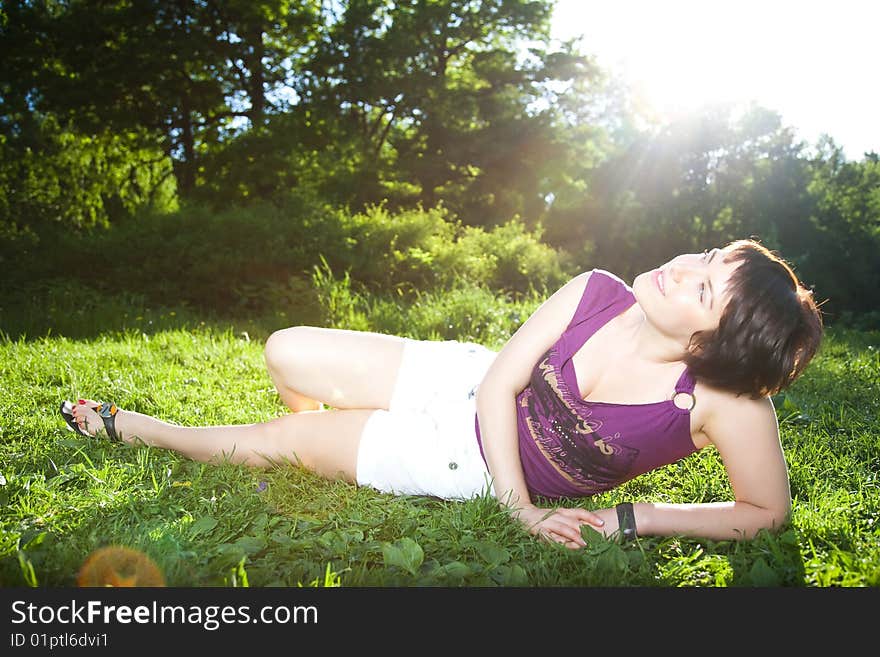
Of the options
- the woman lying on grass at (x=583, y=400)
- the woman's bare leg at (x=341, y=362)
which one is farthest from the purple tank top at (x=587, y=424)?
the woman's bare leg at (x=341, y=362)

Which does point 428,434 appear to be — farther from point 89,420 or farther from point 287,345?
point 89,420

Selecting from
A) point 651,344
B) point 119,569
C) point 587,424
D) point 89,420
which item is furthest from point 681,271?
point 89,420

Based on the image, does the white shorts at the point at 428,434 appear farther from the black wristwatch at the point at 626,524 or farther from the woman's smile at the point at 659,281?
the woman's smile at the point at 659,281

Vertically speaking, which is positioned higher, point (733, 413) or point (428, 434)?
point (733, 413)

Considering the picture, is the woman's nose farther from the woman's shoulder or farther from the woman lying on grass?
the woman's shoulder

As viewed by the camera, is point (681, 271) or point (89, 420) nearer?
point (681, 271)

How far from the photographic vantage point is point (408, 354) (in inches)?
101

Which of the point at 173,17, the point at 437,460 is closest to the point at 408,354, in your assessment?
the point at 437,460

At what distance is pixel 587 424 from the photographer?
6.85ft

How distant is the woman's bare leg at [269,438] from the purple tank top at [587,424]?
514 mm

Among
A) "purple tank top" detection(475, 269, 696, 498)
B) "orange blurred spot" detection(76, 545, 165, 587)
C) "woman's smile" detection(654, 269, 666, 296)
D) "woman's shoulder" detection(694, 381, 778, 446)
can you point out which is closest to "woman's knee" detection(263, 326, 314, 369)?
"purple tank top" detection(475, 269, 696, 498)

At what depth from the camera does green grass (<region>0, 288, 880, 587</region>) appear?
1.93 metres

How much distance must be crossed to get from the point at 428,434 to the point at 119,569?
103 centimetres

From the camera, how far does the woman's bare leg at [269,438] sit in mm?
2455
